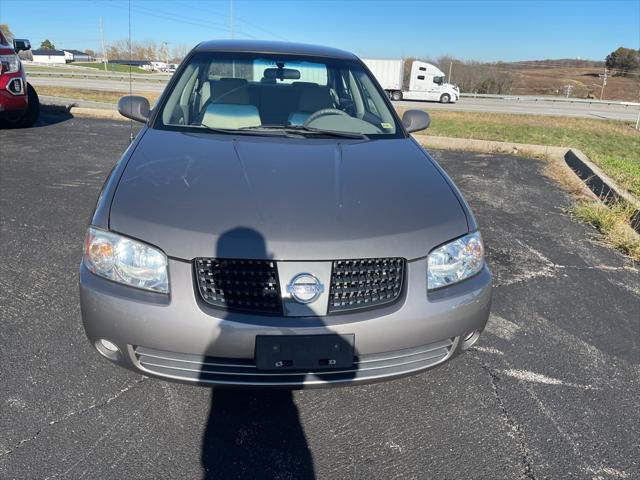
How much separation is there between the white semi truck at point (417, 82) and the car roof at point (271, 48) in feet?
108

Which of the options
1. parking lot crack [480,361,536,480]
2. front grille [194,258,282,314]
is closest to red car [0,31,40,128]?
front grille [194,258,282,314]

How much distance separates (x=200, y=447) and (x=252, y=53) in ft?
9.18

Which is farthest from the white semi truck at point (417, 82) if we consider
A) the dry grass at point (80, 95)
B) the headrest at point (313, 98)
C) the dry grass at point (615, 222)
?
the headrest at point (313, 98)

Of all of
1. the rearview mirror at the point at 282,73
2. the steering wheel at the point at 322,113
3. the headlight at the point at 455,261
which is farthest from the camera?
the rearview mirror at the point at 282,73

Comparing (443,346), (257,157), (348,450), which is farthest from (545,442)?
(257,157)

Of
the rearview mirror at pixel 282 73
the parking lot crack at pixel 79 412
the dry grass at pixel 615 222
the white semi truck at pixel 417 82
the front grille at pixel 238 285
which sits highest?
the white semi truck at pixel 417 82

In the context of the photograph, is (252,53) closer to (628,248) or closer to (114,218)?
(114,218)

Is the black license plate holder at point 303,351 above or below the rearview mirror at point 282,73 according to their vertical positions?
below

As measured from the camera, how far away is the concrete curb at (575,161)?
5702 mm

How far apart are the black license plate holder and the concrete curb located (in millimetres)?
4278

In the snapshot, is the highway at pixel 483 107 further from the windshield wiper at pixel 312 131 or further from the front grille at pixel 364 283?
the front grille at pixel 364 283

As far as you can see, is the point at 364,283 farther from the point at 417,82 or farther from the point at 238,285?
the point at 417,82

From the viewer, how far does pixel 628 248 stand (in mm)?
4355

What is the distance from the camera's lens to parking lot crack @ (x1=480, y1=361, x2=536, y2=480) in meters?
1.95
